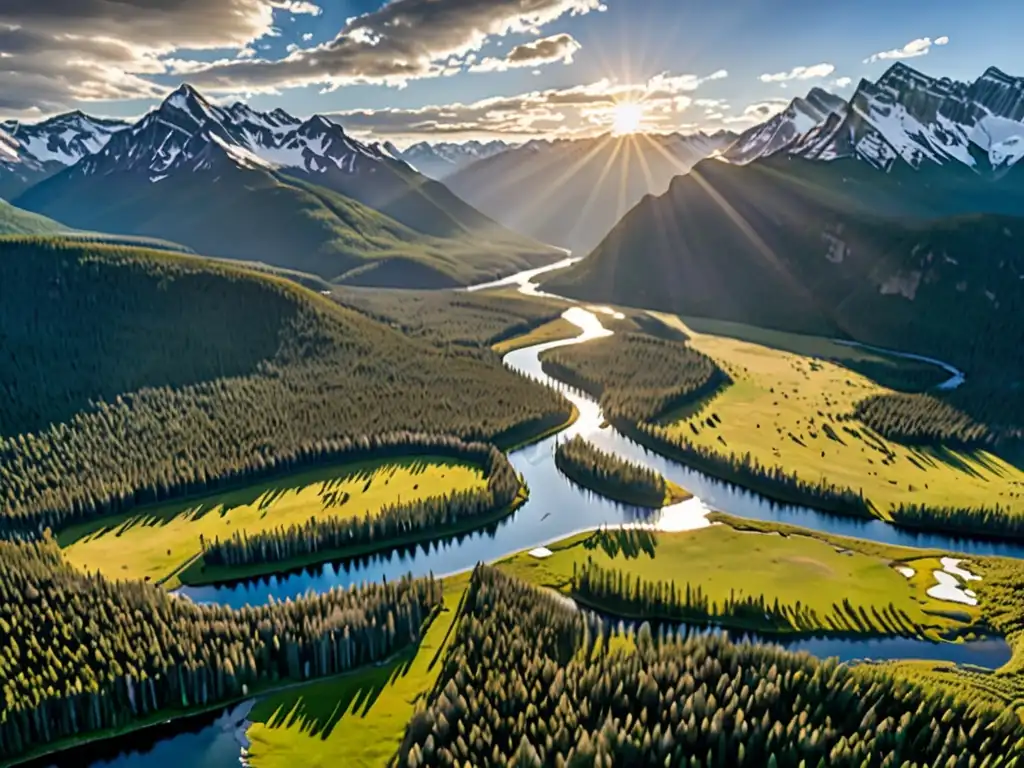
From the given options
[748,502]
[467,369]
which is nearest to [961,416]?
[748,502]

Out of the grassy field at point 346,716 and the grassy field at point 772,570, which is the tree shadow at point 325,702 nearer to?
the grassy field at point 346,716

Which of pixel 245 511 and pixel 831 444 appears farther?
pixel 831 444

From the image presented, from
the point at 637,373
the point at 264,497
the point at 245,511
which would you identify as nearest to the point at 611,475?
the point at 264,497

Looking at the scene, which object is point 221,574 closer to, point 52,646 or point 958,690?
point 52,646

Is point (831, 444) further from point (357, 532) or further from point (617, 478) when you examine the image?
point (357, 532)

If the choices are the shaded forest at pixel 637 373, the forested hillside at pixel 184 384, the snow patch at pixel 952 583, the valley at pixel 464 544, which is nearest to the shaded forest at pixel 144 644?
the valley at pixel 464 544

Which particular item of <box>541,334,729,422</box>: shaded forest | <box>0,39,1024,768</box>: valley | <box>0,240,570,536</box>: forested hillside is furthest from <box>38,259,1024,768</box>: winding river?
<box>0,240,570,536</box>: forested hillside
